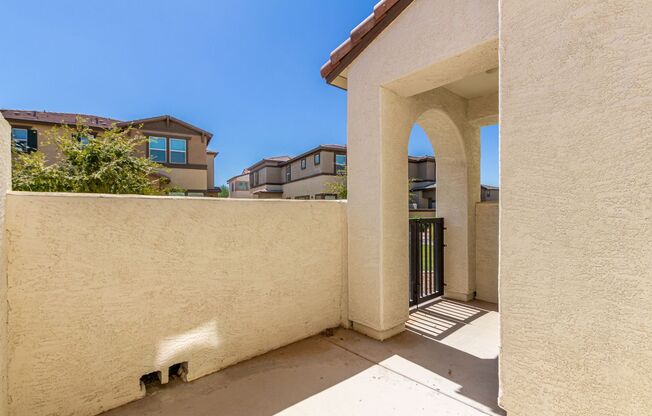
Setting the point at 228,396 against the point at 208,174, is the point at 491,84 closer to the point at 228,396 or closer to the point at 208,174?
the point at 228,396

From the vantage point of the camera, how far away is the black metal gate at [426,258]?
553cm

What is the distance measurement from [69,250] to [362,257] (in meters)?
3.74

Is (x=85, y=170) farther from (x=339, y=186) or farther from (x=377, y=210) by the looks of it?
(x=339, y=186)

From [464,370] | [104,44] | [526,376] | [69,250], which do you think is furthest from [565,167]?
[104,44]

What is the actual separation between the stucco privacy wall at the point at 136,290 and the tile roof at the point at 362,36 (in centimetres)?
271

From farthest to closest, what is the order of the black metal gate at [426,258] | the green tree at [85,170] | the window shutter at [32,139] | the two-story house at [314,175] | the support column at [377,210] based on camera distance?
the two-story house at [314,175], the window shutter at [32,139], the green tree at [85,170], the black metal gate at [426,258], the support column at [377,210]

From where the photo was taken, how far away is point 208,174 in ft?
70.1

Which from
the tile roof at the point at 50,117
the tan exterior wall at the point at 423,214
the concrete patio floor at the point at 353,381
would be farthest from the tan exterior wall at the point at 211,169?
the concrete patio floor at the point at 353,381

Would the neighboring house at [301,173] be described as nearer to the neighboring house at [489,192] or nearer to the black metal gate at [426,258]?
the neighboring house at [489,192]

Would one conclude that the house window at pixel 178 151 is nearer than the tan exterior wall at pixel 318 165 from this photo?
Yes

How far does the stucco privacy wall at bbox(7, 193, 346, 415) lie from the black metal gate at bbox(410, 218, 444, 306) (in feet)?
8.24

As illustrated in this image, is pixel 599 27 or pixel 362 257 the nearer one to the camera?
pixel 599 27

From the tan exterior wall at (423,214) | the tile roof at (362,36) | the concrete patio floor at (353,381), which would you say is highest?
the tile roof at (362,36)

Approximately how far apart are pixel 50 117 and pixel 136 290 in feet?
75.6
